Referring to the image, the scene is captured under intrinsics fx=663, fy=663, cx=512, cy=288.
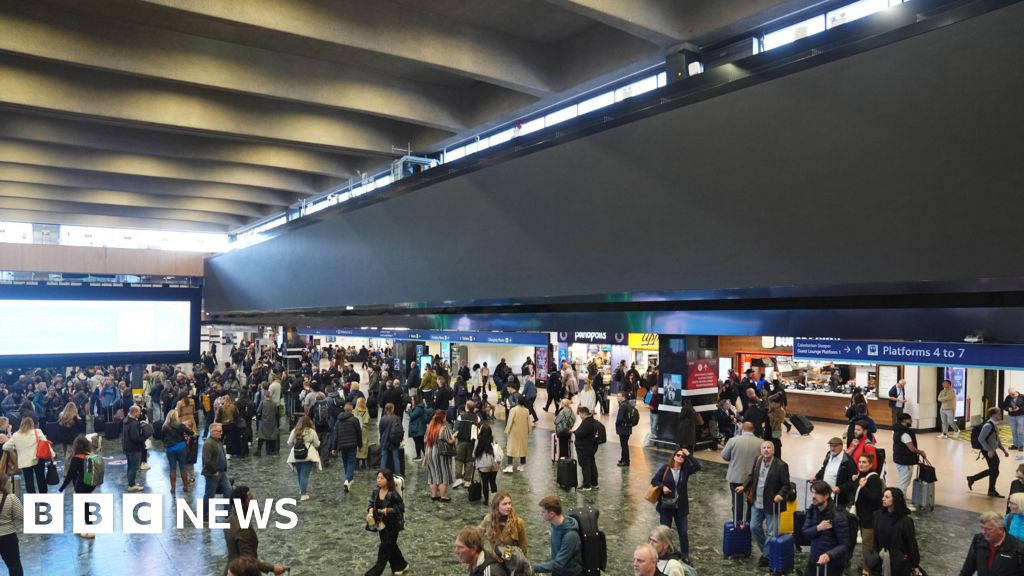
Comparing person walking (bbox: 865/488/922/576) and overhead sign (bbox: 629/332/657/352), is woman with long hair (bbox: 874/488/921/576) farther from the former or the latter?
overhead sign (bbox: 629/332/657/352)

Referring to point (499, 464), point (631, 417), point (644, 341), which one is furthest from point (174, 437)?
point (644, 341)

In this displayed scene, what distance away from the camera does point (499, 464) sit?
10.4 metres

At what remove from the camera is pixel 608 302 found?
7816 mm

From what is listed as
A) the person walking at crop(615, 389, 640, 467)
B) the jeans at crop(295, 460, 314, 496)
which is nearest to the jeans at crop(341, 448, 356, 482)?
the jeans at crop(295, 460, 314, 496)

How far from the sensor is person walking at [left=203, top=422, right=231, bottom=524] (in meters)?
9.27

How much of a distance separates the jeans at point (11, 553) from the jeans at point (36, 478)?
13.7ft

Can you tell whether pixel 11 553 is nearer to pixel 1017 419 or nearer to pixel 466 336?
pixel 466 336

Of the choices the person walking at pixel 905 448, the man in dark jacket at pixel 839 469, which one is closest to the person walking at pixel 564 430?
the man in dark jacket at pixel 839 469

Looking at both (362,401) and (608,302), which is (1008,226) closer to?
(608,302)

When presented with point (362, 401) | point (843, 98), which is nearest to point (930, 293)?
point (843, 98)

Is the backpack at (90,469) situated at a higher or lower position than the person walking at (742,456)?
lower

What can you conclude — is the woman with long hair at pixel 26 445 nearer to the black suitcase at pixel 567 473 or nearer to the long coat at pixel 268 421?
the long coat at pixel 268 421

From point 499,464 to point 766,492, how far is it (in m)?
4.29

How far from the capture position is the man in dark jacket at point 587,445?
10406 millimetres
